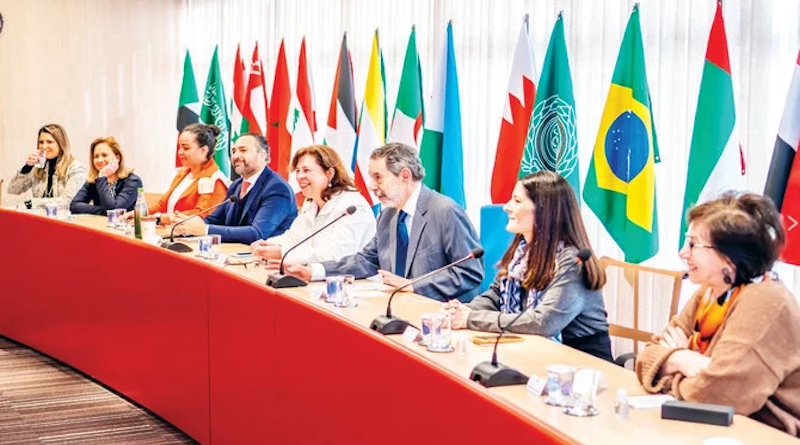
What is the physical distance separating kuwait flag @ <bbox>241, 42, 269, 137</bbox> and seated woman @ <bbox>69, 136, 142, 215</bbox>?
1.36 m

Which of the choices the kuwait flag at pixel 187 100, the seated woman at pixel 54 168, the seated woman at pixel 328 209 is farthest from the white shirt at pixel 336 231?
the kuwait flag at pixel 187 100

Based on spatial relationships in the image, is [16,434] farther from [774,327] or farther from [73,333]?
[774,327]

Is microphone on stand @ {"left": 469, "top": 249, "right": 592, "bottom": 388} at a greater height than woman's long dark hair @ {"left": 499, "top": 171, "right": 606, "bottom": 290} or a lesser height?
lesser

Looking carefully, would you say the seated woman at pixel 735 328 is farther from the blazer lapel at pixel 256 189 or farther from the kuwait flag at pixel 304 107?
the kuwait flag at pixel 304 107

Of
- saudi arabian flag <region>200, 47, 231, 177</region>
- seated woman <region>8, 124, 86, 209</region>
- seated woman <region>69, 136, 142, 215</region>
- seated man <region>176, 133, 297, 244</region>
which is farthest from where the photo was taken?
saudi arabian flag <region>200, 47, 231, 177</region>

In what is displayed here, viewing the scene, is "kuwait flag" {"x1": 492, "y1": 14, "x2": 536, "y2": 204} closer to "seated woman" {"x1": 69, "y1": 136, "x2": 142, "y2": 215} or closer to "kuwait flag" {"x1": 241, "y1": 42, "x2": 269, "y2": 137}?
"seated woman" {"x1": 69, "y1": 136, "x2": 142, "y2": 215}

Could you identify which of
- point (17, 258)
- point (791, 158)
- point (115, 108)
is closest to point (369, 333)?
point (791, 158)

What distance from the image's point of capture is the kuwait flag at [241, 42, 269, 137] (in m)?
7.24

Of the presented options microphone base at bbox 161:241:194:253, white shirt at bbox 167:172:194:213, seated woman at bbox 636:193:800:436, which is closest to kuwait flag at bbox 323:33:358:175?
white shirt at bbox 167:172:194:213

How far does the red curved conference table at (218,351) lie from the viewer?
90.5 inches

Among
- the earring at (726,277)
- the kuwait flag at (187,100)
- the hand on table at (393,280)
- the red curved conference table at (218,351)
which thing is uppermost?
the kuwait flag at (187,100)

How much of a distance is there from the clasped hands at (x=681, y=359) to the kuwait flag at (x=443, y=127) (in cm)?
320

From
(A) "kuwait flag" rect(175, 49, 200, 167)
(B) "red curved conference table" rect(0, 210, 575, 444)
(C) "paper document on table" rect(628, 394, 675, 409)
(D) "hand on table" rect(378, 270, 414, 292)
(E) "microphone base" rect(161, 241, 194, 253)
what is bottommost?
(B) "red curved conference table" rect(0, 210, 575, 444)

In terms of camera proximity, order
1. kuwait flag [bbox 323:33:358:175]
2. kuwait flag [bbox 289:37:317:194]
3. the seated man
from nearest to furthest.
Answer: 1. the seated man
2. kuwait flag [bbox 323:33:358:175]
3. kuwait flag [bbox 289:37:317:194]
